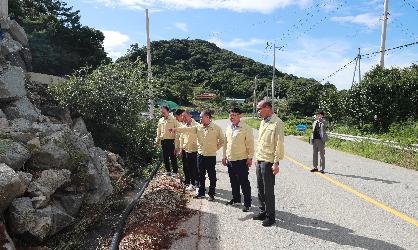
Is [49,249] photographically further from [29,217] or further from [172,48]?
[172,48]

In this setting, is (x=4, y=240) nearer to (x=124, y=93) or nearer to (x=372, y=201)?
(x=372, y=201)

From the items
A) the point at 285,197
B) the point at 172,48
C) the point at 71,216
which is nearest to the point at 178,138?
the point at 285,197

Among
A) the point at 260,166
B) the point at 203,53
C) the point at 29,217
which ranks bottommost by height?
the point at 29,217

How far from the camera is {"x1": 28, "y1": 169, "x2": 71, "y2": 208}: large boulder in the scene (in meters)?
6.38

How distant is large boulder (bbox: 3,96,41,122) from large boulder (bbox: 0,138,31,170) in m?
2.98

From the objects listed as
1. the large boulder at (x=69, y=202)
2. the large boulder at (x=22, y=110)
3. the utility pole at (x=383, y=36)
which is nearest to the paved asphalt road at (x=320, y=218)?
the large boulder at (x=69, y=202)

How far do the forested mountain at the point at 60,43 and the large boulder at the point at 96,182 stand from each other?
1063 inches

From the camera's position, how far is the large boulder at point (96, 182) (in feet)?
26.2

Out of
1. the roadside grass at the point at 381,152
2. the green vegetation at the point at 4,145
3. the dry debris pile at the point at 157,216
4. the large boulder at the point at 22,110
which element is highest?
the large boulder at the point at 22,110

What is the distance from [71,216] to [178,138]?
4471 mm

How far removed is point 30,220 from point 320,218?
458cm

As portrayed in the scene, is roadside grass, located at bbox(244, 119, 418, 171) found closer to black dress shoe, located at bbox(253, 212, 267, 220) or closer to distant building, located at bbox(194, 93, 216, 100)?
black dress shoe, located at bbox(253, 212, 267, 220)

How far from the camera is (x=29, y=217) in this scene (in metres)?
5.93

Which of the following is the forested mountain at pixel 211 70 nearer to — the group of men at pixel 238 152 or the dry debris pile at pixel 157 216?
the group of men at pixel 238 152
